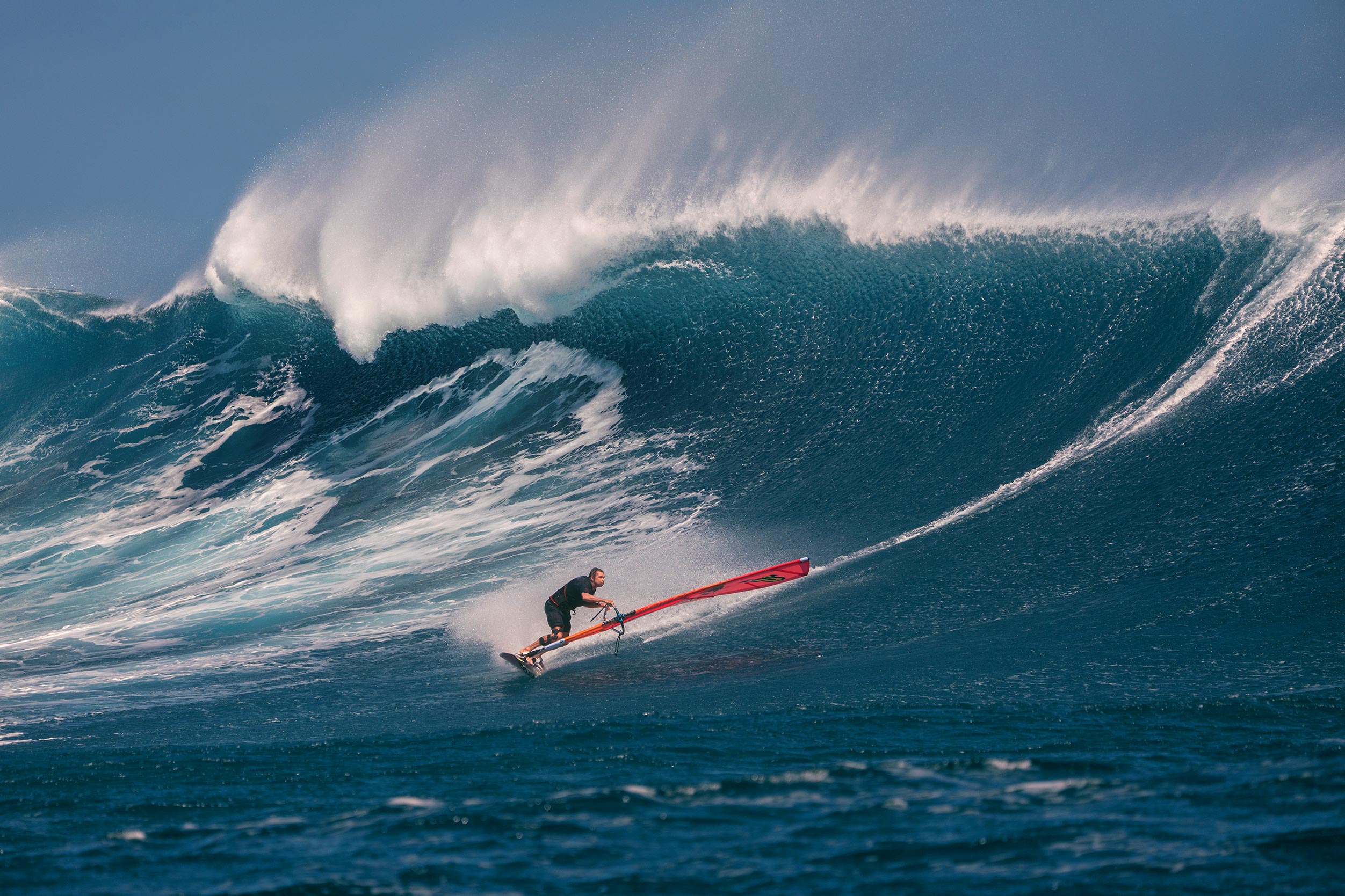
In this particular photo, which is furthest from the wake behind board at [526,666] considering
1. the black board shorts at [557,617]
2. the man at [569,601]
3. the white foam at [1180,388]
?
the white foam at [1180,388]

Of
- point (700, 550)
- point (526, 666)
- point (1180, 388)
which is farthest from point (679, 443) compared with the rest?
point (1180, 388)

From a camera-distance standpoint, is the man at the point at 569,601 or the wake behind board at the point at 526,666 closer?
the wake behind board at the point at 526,666

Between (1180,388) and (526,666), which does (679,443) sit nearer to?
(526,666)

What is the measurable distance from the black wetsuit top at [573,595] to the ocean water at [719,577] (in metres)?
0.45

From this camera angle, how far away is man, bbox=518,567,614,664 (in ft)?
27.3

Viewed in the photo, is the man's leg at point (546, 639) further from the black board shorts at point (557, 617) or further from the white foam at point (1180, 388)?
the white foam at point (1180, 388)

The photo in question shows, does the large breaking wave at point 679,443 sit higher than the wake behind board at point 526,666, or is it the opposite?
the large breaking wave at point 679,443

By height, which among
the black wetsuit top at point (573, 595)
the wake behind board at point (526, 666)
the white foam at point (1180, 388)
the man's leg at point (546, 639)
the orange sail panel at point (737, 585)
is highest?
the white foam at point (1180, 388)

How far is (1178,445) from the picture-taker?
9969 mm

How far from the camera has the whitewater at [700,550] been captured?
460 centimetres

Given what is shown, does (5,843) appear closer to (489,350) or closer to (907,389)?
(907,389)

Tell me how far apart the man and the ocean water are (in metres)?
0.35

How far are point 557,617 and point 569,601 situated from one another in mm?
171

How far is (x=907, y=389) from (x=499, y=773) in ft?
28.1
